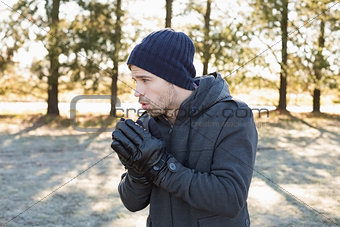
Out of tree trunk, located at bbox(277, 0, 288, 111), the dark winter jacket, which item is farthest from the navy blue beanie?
tree trunk, located at bbox(277, 0, 288, 111)

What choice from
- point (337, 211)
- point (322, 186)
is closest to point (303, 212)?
point (337, 211)

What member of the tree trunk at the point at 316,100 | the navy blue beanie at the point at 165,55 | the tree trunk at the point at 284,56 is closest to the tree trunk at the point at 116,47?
the tree trunk at the point at 284,56

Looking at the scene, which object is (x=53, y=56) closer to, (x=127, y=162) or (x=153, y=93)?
(x=153, y=93)

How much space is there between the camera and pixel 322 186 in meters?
5.19

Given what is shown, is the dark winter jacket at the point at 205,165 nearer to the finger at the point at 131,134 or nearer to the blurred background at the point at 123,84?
the finger at the point at 131,134

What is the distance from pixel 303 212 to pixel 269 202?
1.44 ft

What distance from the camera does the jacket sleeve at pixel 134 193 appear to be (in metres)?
1.55

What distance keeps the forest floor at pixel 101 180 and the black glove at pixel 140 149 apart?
1.92m

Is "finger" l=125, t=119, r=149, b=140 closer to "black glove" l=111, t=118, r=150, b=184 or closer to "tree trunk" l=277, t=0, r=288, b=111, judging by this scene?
"black glove" l=111, t=118, r=150, b=184

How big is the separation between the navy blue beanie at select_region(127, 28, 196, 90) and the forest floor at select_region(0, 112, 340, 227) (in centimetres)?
195

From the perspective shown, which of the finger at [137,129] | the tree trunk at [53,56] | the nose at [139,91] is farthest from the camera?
the tree trunk at [53,56]

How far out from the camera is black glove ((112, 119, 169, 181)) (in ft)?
4.56

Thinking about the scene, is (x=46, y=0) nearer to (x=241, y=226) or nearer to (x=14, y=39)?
(x=14, y=39)

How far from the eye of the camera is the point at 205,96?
1500 mm
